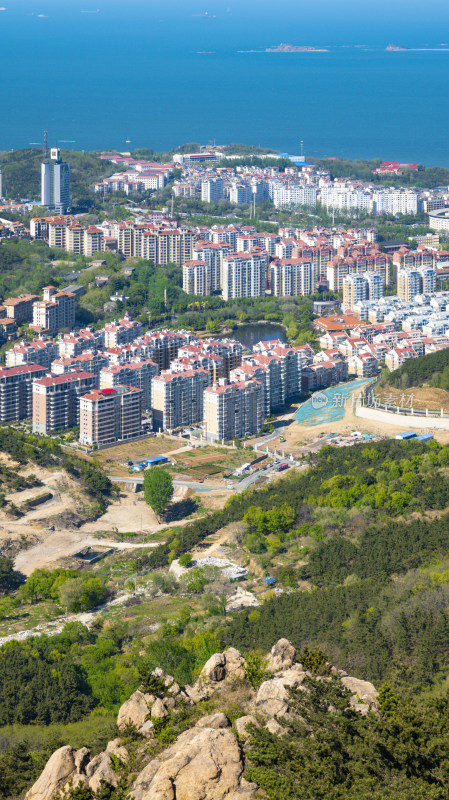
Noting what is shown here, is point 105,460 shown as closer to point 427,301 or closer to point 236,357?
point 236,357

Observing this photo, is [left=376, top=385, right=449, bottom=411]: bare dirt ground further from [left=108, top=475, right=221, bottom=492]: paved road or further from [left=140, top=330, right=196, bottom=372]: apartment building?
[left=108, top=475, right=221, bottom=492]: paved road

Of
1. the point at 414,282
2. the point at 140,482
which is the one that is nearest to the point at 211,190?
the point at 414,282

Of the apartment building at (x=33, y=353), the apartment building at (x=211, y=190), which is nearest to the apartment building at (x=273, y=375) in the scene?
the apartment building at (x=33, y=353)

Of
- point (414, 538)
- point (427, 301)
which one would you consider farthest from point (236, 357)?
Answer: point (414, 538)

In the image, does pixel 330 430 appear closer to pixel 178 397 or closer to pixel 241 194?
pixel 178 397

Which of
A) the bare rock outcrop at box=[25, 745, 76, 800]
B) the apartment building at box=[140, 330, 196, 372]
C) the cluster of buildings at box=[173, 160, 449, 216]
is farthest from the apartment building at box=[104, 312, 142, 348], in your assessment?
the bare rock outcrop at box=[25, 745, 76, 800]

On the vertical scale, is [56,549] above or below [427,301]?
below

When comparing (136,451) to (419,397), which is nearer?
(136,451)
